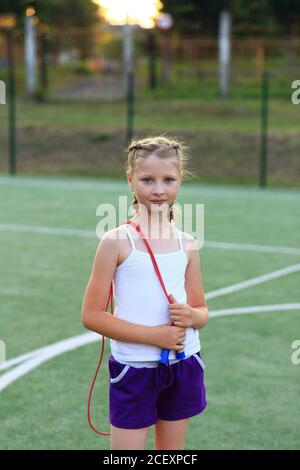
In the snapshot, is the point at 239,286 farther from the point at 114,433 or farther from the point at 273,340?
the point at 114,433

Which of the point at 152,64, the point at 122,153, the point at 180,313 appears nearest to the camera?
the point at 180,313

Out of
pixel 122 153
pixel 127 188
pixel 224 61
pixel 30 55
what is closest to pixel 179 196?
pixel 127 188

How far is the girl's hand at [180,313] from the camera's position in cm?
331

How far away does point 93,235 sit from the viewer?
1136 cm

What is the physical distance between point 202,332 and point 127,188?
9336 millimetres

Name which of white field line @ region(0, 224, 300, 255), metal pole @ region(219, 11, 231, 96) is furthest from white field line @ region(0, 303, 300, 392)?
metal pole @ region(219, 11, 231, 96)

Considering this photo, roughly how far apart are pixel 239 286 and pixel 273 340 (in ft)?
5.97

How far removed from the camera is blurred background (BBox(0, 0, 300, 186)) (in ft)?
67.4

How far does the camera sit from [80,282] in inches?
342

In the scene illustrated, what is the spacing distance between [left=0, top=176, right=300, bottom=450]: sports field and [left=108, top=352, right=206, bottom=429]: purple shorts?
1.37m

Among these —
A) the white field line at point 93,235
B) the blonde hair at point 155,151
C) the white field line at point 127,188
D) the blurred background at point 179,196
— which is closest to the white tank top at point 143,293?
the blonde hair at point 155,151

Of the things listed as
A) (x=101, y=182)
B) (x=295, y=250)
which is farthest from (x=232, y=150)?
(x=295, y=250)

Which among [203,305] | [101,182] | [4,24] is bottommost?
[101,182]

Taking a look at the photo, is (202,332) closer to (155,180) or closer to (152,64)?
(155,180)
